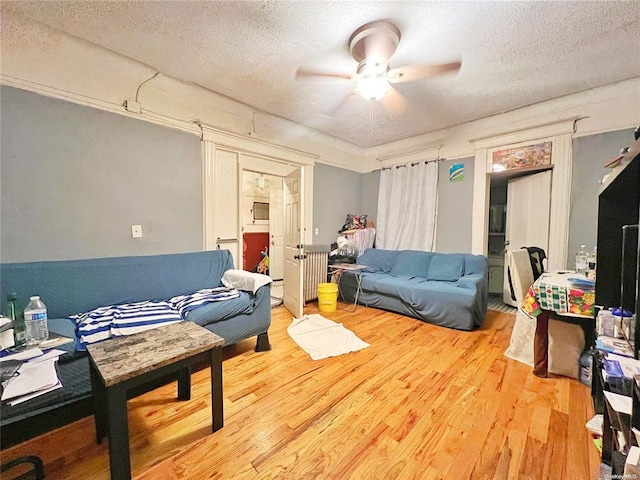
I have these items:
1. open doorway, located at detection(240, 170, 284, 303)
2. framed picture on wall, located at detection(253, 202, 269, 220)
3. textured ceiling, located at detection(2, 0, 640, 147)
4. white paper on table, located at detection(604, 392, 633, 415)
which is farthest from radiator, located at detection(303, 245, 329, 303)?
white paper on table, located at detection(604, 392, 633, 415)

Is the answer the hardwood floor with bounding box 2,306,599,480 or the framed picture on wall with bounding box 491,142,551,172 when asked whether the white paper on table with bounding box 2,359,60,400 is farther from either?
the framed picture on wall with bounding box 491,142,551,172

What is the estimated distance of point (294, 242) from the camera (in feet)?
11.3

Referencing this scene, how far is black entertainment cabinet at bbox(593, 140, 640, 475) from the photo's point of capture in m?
1.03

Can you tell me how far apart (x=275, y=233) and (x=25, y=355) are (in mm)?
4617

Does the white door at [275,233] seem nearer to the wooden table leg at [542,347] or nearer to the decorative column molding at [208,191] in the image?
the decorative column molding at [208,191]

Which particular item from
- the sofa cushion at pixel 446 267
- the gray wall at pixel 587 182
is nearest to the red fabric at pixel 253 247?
the sofa cushion at pixel 446 267

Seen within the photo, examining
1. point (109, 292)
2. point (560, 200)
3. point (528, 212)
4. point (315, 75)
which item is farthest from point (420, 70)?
point (109, 292)

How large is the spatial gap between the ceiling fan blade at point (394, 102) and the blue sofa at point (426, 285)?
2018 mm

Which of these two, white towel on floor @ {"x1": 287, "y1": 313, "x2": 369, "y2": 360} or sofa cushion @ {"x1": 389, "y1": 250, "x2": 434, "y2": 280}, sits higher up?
sofa cushion @ {"x1": 389, "y1": 250, "x2": 434, "y2": 280}

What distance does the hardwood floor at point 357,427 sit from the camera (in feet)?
3.97

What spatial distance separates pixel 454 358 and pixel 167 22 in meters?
3.52

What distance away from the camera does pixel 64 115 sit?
2.07 metres

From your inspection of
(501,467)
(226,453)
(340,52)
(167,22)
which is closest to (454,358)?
(501,467)

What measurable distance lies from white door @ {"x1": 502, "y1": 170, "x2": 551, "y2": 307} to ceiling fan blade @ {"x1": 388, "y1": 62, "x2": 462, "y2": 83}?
1.92 meters
